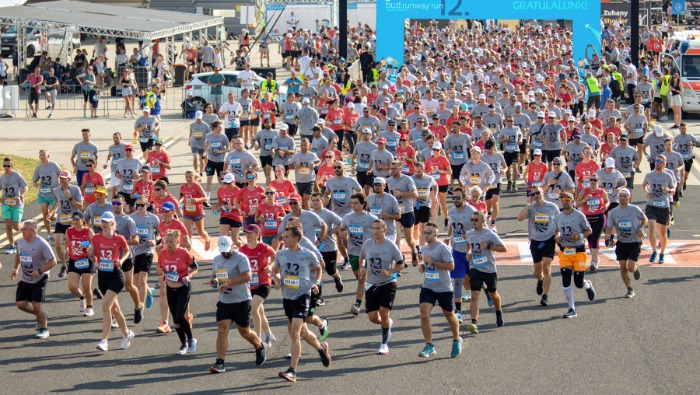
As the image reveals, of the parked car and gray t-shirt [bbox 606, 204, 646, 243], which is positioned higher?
the parked car

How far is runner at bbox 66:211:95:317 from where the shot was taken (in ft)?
51.4

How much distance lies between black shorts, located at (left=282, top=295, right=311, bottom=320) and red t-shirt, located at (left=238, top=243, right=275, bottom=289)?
88 centimetres

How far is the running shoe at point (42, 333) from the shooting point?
1511 cm

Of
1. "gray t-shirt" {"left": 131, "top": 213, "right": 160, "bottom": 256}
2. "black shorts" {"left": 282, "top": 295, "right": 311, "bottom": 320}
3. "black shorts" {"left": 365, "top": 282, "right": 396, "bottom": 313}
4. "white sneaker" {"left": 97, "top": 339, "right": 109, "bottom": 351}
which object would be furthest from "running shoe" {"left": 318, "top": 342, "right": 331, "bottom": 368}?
"gray t-shirt" {"left": 131, "top": 213, "right": 160, "bottom": 256}

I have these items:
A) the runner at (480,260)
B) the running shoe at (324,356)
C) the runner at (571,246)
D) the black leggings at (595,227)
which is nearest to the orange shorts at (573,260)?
the runner at (571,246)

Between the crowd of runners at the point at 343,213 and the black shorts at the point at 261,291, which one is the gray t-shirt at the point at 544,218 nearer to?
the crowd of runners at the point at 343,213

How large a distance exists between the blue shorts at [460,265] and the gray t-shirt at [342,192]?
284 cm

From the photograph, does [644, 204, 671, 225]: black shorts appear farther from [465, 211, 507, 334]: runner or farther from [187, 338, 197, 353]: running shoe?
[187, 338, 197, 353]: running shoe

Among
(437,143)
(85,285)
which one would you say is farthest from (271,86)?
(85,285)

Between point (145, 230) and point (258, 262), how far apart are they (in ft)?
8.28

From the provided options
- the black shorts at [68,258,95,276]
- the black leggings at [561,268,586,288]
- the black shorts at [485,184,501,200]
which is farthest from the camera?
the black shorts at [485,184,501,200]

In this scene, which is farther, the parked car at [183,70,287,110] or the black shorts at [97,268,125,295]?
the parked car at [183,70,287,110]

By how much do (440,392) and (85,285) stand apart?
5698 millimetres

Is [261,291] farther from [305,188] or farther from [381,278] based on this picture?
[305,188]
